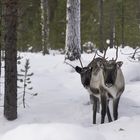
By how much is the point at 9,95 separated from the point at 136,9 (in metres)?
32.7

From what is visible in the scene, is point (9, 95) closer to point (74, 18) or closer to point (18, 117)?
point (18, 117)

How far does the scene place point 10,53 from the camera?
9352mm

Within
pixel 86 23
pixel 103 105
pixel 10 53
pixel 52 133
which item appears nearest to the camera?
pixel 52 133

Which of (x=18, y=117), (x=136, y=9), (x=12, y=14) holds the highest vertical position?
(x=136, y=9)

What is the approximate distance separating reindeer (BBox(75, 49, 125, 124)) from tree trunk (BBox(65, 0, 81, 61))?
497 centimetres

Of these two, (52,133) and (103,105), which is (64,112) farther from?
(52,133)

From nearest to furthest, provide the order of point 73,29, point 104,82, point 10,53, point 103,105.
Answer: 1. point 104,82
2. point 10,53
3. point 103,105
4. point 73,29

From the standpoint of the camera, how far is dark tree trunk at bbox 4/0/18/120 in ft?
30.4

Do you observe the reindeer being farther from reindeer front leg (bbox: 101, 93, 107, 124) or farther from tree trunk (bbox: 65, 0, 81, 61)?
tree trunk (bbox: 65, 0, 81, 61)

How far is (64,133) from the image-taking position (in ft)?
21.6

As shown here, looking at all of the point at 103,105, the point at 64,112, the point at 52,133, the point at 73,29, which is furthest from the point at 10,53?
the point at 73,29

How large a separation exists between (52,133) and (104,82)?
8.80 ft

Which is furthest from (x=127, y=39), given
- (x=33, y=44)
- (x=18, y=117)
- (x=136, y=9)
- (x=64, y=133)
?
(x=64, y=133)

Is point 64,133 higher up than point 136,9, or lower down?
lower down
